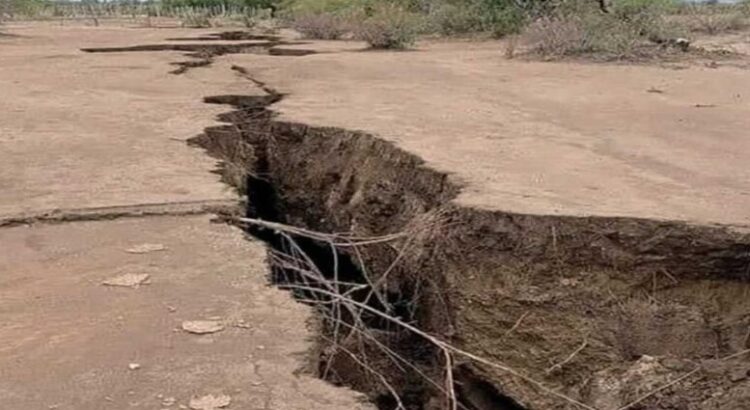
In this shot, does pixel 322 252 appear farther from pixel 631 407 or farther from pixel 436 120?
pixel 631 407

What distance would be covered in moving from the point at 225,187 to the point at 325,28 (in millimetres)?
13653

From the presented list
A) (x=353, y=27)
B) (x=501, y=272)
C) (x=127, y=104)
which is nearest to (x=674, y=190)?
(x=501, y=272)

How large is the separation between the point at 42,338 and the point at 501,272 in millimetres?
1801

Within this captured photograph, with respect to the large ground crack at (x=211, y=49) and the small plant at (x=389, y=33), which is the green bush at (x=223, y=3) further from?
the large ground crack at (x=211, y=49)

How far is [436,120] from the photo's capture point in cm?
642

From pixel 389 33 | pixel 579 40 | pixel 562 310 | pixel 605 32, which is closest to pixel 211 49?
pixel 389 33

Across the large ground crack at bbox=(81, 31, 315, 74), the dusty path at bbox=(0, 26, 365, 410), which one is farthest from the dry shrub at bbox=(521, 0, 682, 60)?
the dusty path at bbox=(0, 26, 365, 410)

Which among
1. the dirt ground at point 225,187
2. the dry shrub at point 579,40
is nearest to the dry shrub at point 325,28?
the dry shrub at point 579,40

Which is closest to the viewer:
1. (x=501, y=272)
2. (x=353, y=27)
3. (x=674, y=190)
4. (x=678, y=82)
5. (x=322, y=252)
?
(x=501, y=272)

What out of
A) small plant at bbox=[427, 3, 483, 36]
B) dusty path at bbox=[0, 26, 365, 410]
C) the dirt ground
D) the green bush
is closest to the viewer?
dusty path at bbox=[0, 26, 365, 410]

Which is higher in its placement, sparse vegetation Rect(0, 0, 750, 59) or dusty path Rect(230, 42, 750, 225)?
dusty path Rect(230, 42, 750, 225)

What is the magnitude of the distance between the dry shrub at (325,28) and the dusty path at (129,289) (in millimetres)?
11668

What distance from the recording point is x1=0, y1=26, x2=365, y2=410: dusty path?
2.53 meters

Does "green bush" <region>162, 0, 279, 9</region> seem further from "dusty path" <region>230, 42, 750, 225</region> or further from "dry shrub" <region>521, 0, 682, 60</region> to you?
"dusty path" <region>230, 42, 750, 225</region>
